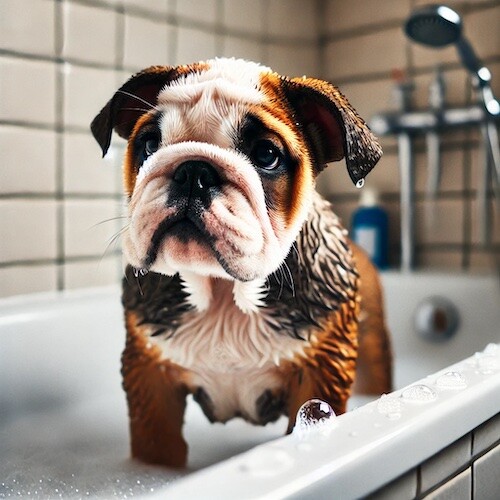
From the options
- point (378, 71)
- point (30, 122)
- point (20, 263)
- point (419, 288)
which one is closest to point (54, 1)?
point (30, 122)

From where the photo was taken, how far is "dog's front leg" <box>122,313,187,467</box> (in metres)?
0.60

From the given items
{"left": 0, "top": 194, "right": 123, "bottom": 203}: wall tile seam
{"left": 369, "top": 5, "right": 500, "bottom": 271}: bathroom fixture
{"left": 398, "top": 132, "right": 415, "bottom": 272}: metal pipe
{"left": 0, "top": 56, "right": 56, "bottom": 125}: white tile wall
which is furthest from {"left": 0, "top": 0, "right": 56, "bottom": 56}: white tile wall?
{"left": 398, "top": 132, "right": 415, "bottom": 272}: metal pipe

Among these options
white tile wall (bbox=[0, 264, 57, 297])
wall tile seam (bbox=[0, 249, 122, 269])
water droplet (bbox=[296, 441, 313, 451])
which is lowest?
water droplet (bbox=[296, 441, 313, 451])

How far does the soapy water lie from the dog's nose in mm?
292

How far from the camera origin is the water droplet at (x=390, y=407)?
492 millimetres

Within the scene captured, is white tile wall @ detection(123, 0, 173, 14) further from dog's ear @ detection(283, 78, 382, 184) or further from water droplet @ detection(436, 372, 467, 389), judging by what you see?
water droplet @ detection(436, 372, 467, 389)

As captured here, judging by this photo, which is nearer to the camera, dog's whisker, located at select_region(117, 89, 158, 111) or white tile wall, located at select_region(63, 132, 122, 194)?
dog's whisker, located at select_region(117, 89, 158, 111)

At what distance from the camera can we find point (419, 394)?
1.75 ft

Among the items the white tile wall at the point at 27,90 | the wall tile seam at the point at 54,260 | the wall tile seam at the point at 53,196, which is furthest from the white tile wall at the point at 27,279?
the white tile wall at the point at 27,90

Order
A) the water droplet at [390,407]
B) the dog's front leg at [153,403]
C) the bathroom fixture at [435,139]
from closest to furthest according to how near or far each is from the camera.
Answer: the water droplet at [390,407] < the dog's front leg at [153,403] < the bathroom fixture at [435,139]

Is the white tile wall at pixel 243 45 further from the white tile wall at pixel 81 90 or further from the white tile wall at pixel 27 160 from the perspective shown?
the white tile wall at pixel 27 160

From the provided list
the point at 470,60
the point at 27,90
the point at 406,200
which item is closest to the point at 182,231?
the point at 27,90

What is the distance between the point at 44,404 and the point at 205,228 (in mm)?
536

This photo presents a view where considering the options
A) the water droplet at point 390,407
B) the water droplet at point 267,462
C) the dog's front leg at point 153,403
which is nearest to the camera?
the water droplet at point 267,462
